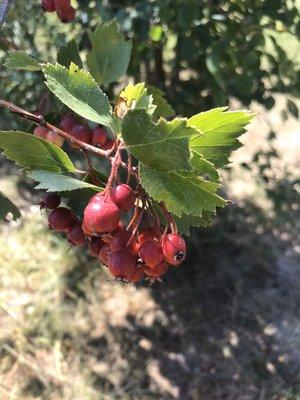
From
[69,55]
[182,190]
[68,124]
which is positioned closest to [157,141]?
[182,190]

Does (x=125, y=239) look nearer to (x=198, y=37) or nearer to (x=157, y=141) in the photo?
(x=157, y=141)

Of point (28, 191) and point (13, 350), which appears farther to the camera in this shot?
point (28, 191)

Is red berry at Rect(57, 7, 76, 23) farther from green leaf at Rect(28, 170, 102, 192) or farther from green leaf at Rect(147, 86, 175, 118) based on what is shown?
green leaf at Rect(28, 170, 102, 192)

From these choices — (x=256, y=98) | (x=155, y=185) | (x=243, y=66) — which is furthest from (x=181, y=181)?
(x=256, y=98)

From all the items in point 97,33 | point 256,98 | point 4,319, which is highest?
point 97,33

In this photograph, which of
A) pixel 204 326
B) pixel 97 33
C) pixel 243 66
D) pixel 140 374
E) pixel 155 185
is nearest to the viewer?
pixel 155 185

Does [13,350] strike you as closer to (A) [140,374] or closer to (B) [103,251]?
(A) [140,374]
